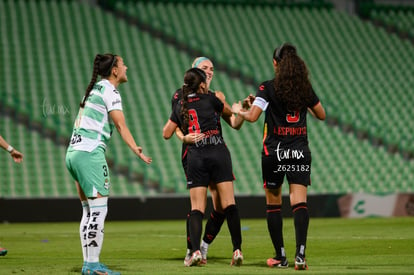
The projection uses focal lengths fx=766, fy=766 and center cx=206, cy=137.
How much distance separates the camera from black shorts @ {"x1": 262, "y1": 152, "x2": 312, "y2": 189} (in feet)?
24.6

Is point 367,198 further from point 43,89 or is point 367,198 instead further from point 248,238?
point 43,89

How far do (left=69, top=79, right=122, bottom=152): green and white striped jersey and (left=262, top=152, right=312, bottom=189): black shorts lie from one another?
5.38 ft

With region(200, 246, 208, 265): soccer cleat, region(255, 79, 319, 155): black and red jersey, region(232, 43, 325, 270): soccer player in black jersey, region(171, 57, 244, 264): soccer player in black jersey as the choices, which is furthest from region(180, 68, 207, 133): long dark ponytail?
region(200, 246, 208, 265): soccer cleat

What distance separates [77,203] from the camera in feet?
57.7

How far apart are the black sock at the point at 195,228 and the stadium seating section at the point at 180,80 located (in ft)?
37.6

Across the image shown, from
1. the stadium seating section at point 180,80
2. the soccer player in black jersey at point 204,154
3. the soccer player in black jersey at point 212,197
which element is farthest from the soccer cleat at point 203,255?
the stadium seating section at point 180,80

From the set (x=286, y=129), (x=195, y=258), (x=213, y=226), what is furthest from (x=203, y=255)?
(x=286, y=129)

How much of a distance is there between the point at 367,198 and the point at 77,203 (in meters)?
6.84

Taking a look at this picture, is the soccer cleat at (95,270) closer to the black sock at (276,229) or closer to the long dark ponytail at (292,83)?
the black sock at (276,229)

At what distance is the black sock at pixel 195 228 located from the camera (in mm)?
7516

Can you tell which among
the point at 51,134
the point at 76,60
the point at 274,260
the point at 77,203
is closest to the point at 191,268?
the point at 274,260

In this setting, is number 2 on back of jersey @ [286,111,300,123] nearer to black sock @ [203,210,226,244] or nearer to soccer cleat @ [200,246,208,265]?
black sock @ [203,210,226,244]

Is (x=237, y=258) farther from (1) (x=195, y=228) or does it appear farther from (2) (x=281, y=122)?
(2) (x=281, y=122)

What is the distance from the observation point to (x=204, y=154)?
7738 mm
